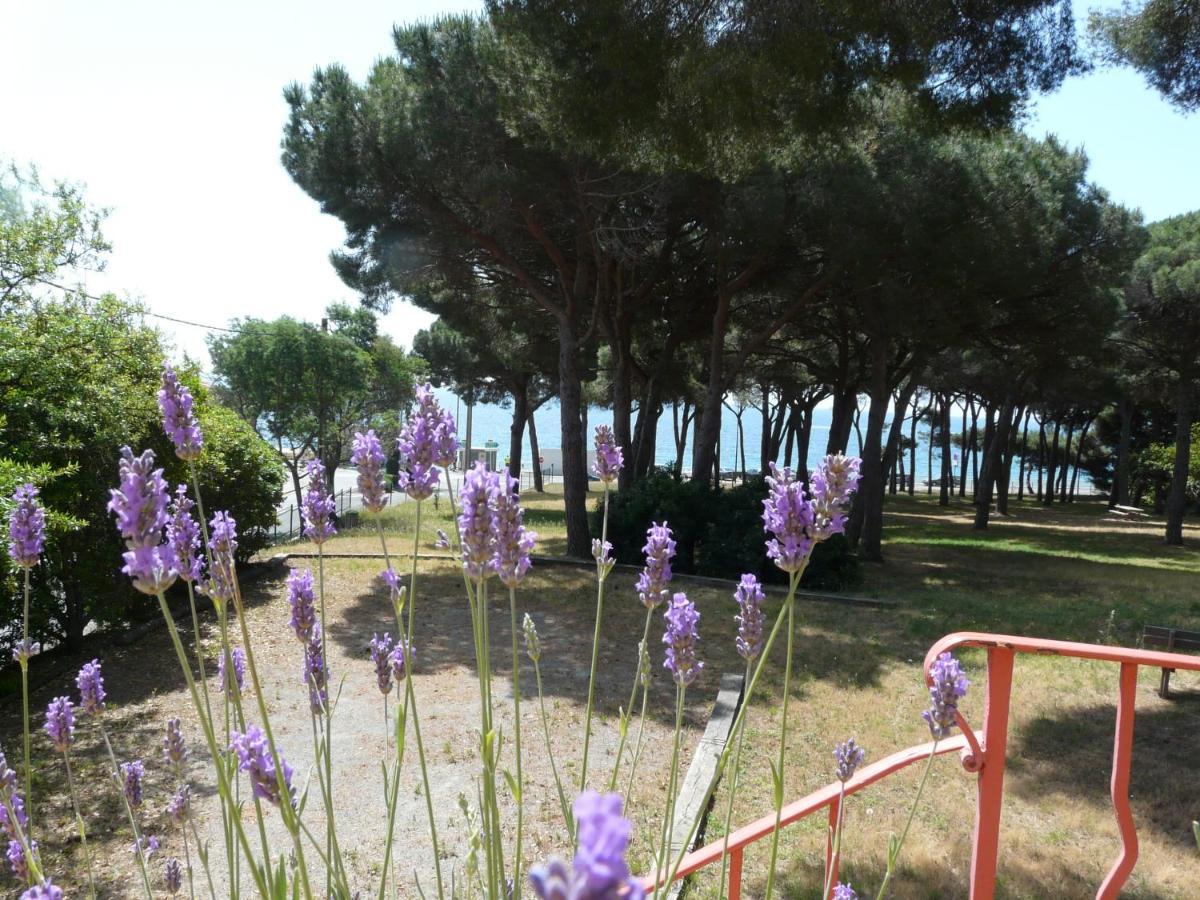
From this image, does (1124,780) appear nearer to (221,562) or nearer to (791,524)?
(791,524)

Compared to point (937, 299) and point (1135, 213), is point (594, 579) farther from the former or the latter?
point (1135, 213)

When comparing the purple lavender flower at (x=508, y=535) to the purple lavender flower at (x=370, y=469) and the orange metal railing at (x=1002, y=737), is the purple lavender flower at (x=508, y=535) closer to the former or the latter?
the purple lavender flower at (x=370, y=469)

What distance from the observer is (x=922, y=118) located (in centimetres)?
816

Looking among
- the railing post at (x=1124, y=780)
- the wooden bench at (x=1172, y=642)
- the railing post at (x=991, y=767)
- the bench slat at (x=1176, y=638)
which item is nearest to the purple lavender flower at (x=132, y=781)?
the railing post at (x=991, y=767)

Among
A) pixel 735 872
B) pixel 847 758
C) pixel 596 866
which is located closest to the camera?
pixel 596 866

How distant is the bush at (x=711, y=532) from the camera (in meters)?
12.1

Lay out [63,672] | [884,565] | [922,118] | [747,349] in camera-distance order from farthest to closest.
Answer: [884,565] → [747,349] → [922,118] → [63,672]

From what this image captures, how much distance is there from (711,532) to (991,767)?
10459 mm

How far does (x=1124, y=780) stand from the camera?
208cm

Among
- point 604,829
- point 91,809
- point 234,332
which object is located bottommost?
point 91,809

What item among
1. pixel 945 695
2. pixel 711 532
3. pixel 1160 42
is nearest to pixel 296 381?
pixel 711 532

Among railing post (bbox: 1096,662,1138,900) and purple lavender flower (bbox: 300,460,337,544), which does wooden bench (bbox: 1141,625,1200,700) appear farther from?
purple lavender flower (bbox: 300,460,337,544)

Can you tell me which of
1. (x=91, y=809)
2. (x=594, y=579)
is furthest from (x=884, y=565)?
(x=91, y=809)

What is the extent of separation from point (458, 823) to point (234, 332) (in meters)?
21.7
